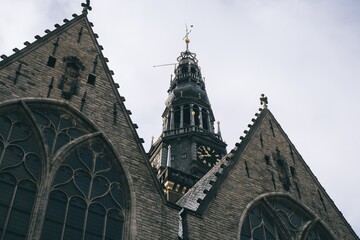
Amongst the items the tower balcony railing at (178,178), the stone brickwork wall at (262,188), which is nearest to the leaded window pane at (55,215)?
the stone brickwork wall at (262,188)

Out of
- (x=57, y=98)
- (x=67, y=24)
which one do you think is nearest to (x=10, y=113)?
(x=57, y=98)

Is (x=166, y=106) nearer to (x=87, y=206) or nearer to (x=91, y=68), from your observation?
(x=91, y=68)

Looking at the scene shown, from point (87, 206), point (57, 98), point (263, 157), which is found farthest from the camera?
point (263, 157)

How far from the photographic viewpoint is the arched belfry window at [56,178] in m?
9.76

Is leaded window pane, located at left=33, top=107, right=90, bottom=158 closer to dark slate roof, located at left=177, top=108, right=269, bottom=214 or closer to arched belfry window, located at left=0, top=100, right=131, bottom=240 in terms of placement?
arched belfry window, located at left=0, top=100, right=131, bottom=240

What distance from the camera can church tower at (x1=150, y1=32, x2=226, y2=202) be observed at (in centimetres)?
2627

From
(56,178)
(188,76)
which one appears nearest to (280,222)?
(56,178)

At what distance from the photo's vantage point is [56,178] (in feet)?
35.0

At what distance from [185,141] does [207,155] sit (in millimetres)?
1531

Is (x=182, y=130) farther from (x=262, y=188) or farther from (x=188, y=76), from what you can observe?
(x=262, y=188)

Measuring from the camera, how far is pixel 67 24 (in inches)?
564

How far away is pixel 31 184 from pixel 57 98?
8.25 ft

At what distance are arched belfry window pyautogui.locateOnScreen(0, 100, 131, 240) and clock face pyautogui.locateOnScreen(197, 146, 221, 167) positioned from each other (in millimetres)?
17429

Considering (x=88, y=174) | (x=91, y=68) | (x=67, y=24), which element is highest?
(x=67, y=24)
